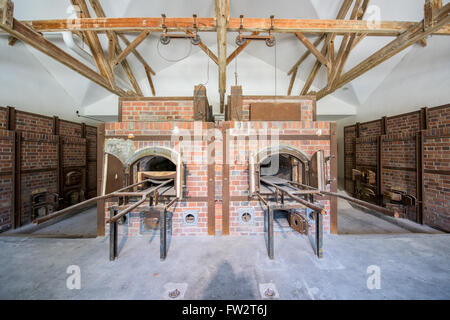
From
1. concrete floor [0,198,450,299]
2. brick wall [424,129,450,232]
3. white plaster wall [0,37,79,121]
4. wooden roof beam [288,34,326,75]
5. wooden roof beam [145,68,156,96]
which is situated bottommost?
concrete floor [0,198,450,299]

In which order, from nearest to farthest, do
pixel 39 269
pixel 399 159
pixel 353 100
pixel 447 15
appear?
pixel 39 269 → pixel 447 15 → pixel 399 159 → pixel 353 100

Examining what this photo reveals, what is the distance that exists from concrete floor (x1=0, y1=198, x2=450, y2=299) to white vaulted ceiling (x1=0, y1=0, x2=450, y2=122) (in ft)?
10.4

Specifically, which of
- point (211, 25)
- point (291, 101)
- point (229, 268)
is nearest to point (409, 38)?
point (291, 101)

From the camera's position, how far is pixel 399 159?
139 inches

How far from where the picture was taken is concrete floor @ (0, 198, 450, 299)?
1483 mm

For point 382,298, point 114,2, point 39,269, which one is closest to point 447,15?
point 382,298

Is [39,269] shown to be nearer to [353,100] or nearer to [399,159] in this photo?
[399,159]

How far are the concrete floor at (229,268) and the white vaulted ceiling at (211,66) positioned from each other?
318 centimetres

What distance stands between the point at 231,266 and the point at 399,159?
4.23m

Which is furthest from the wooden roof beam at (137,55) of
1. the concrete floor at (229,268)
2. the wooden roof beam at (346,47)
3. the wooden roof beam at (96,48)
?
the wooden roof beam at (346,47)

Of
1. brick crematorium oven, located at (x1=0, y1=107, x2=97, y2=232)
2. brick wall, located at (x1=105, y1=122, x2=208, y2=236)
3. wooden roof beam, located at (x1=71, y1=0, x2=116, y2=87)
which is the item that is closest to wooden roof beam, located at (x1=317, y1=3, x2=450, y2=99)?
brick wall, located at (x1=105, y1=122, x2=208, y2=236)

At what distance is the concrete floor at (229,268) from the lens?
148cm

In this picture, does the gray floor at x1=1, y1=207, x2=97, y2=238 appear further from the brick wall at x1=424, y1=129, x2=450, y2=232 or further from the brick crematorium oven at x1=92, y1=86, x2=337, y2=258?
the brick wall at x1=424, y1=129, x2=450, y2=232

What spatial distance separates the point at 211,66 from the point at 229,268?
5.48 meters
